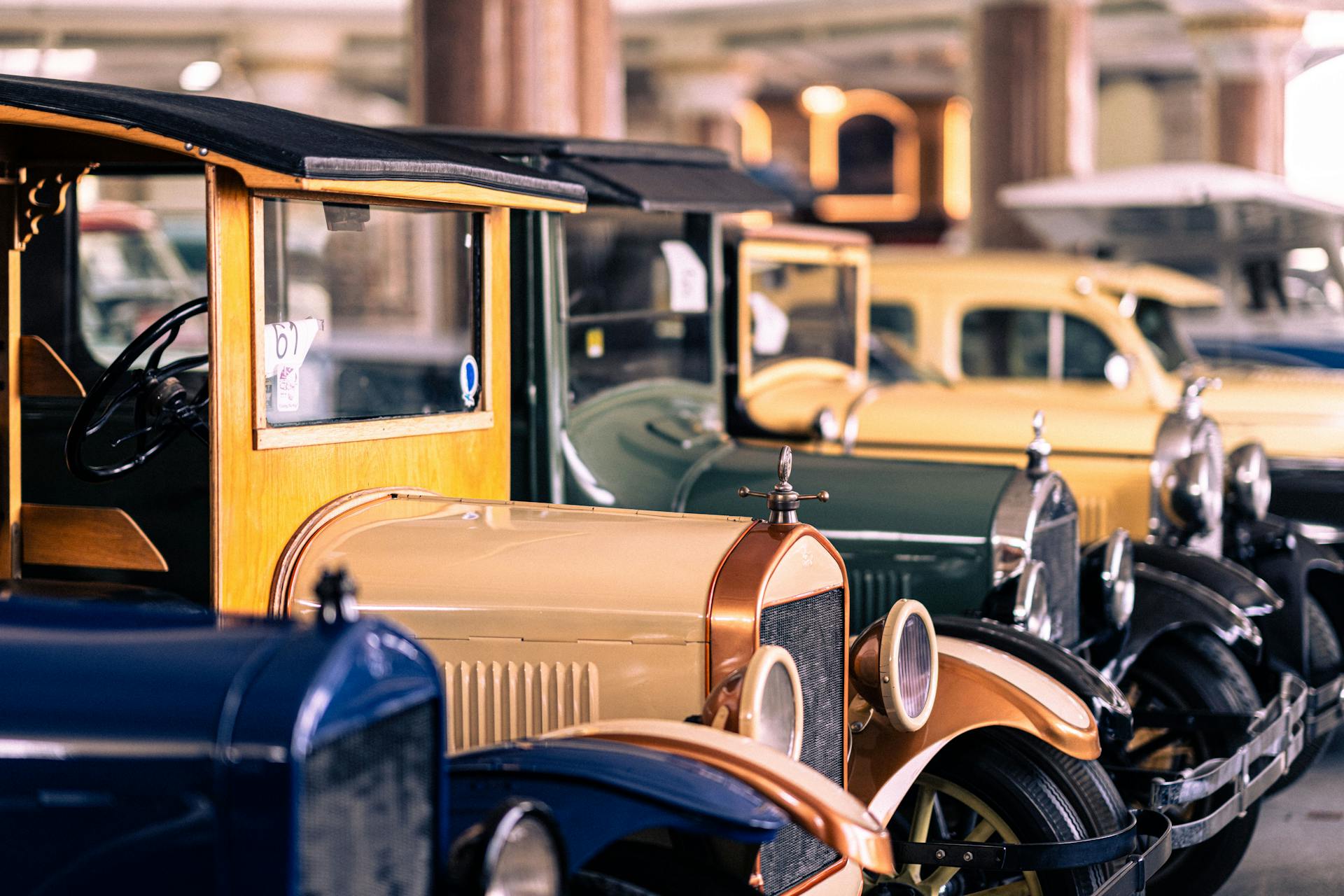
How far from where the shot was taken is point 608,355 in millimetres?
4426

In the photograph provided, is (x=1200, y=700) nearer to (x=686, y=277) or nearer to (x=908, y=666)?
(x=908, y=666)

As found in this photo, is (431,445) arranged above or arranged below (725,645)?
above

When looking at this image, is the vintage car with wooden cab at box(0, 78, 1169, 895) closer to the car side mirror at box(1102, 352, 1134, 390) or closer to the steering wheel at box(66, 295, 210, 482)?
the steering wheel at box(66, 295, 210, 482)

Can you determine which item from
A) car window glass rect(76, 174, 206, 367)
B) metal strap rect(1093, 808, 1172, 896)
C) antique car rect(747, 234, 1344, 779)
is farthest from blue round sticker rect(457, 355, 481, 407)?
car window glass rect(76, 174, 206, 367)

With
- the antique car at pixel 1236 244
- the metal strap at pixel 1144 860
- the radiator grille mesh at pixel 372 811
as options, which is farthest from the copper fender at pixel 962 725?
the antique car at pixel 1236 244

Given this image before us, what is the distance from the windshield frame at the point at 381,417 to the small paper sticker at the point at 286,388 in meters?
0.04

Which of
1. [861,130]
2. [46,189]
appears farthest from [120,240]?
[861,130]

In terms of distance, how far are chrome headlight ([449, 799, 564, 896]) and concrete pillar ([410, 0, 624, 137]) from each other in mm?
6119

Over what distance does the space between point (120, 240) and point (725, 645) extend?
9.01m

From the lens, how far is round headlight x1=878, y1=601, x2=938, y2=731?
10.0 feet

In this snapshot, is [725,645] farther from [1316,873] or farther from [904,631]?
[1316,873]

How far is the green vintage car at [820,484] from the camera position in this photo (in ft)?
13.4

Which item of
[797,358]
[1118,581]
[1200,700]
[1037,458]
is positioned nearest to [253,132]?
[1037,458]

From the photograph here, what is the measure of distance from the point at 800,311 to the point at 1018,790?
9.64ft
